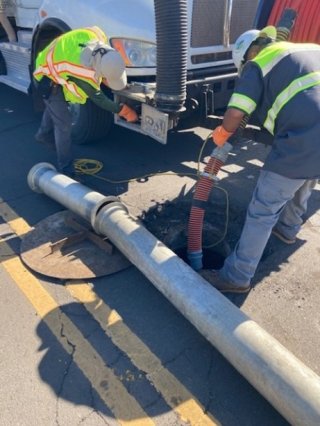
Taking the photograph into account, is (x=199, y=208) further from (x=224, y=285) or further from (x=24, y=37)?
(x=24, y=37)

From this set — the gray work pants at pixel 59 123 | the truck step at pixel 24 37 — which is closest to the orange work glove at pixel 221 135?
the gray work pants at pixel 59 123

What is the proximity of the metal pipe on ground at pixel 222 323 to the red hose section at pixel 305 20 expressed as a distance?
2.90m

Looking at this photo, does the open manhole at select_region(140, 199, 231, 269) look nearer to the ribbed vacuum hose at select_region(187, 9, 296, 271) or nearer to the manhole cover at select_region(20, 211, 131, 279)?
the ribbed vacuum hose at select_region(187, 9, 296, 271)

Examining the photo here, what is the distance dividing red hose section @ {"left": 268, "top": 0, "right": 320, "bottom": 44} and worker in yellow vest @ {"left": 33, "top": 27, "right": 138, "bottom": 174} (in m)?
2.14

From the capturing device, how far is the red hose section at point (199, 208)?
322 centimetres

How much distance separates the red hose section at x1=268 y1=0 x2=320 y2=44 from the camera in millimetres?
4418

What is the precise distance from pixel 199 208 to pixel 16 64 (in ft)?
15.6

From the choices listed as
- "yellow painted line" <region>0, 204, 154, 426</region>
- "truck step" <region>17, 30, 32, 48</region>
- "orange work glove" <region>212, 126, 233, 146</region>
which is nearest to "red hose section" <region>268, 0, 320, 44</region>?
"orange work glove" <region>212, 126, 233, 146</region>

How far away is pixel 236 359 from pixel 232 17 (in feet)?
13.4

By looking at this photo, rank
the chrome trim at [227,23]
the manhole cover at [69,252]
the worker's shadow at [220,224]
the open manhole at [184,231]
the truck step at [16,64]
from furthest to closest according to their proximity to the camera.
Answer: the truck step at [16,64], the chrome trim at [227,23], the open manhole at [184,231], the worker's shadow at [220,224], the manhole cover at [69,252]

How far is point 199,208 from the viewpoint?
3.33 metres

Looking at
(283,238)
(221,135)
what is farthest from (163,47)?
(283,238)

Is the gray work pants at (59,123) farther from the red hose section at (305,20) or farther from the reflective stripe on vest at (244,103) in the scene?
the red hose section at (305,20)

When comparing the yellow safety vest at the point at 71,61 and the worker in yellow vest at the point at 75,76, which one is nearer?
the worker in yellow vest at the point at 75,76
